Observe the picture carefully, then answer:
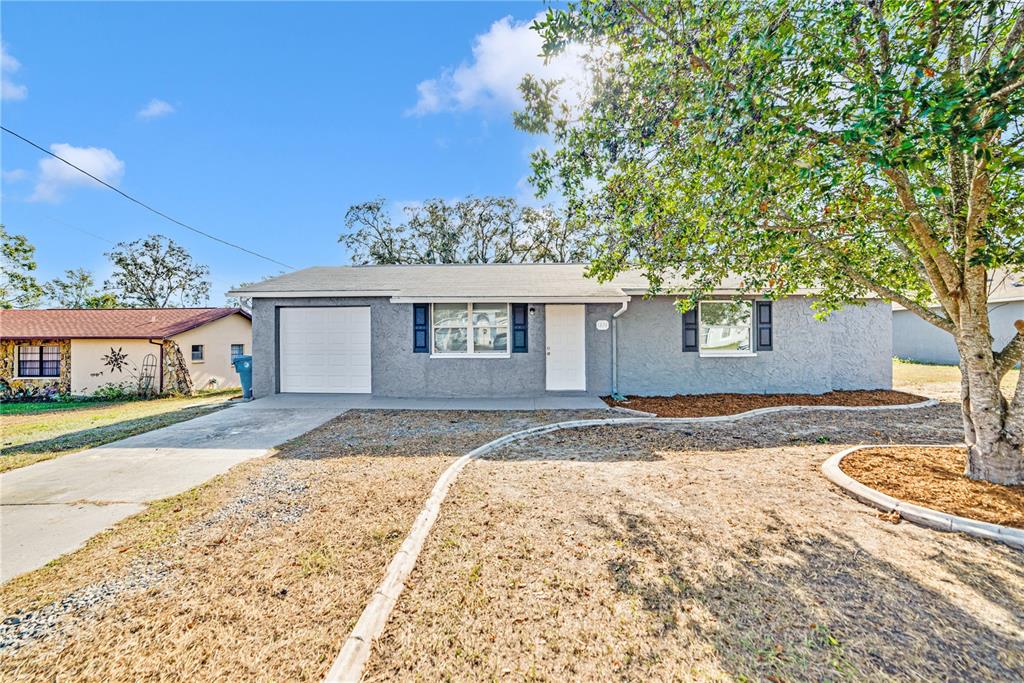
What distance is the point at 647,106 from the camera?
13.8ft

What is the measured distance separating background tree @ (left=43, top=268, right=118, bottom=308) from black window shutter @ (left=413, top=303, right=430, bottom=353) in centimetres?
4348

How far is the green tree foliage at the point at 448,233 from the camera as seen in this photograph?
1043 inches

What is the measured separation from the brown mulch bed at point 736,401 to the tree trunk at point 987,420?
153 inches

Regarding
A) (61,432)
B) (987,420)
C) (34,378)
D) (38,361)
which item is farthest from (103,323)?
(987,420)

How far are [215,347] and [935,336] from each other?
32592 millimetres

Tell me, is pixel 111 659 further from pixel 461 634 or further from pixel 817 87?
pixel 817 87

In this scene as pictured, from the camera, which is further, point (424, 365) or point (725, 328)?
point (725, 328)

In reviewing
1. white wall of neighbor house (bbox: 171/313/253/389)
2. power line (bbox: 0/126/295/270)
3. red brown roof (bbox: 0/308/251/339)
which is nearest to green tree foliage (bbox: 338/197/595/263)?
power line (bbox: 0/126/295/270)

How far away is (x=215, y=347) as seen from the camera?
17047 millimetres

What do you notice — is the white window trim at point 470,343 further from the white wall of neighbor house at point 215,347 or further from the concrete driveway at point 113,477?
the white wall of neighbor house at point 215,347

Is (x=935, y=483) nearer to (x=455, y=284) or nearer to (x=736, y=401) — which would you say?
(x=736, y=401)

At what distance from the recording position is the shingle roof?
30.5ft

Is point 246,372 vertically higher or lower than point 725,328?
lower

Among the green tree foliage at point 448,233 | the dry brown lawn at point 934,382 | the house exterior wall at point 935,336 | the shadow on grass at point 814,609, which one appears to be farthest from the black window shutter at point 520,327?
the house exterior wall at point 935,336
